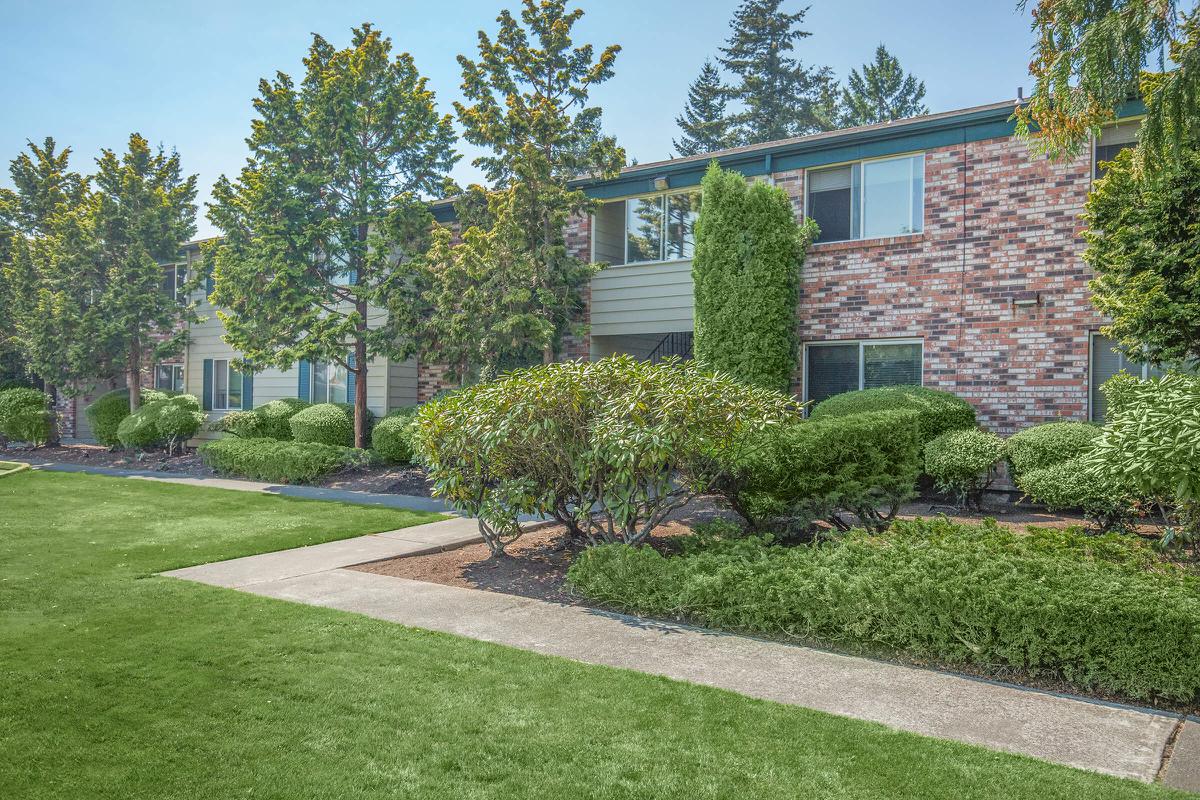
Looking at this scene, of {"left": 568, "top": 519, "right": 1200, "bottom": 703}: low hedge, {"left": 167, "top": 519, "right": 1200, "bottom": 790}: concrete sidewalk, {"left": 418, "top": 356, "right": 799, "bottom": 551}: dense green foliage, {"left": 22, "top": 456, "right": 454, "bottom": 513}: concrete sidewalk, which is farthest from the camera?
{"left": 22, "top": 456, "right": 454, "bottom": 513}: concrete sidewalk

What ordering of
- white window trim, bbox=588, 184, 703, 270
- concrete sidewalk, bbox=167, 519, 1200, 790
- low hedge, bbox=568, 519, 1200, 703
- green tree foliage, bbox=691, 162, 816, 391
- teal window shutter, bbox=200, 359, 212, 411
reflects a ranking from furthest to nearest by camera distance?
teal window shutter, bbox=200, 359, 212, 411 → white window trim, bbox=588, 184, 703, 270 → green tree foliage, bbox=691, 162, 816, 391 → low hedge, bbox=568, 519, 1200, 703 → concrete sidewalk, bbox=167, 519, 1200, 790

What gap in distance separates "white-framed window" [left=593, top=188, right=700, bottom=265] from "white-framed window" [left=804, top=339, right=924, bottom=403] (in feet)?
10.3

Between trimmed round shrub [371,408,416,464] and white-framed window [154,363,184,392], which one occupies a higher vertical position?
white-framed window [154,363,184,392]

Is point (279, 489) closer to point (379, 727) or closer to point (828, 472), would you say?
point (828, 472)

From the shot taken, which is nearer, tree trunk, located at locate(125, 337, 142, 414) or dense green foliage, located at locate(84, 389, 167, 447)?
tree trunk, located at locate(125, 337, 142, 414)

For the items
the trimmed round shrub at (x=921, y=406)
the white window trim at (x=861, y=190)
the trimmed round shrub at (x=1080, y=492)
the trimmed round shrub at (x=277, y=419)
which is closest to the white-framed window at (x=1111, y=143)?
the white window trim at (x=861, y=190)

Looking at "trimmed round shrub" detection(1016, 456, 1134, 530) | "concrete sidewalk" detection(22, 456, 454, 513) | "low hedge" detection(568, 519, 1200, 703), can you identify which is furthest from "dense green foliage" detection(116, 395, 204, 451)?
"trimmed round shrub" detection(1016, 456, 1134, 530)

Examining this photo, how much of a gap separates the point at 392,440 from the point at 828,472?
30.2ft

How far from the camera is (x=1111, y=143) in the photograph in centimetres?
1072

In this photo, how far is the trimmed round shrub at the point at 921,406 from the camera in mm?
10352

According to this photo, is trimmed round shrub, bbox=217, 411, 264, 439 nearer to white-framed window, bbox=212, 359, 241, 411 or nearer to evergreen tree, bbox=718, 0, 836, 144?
white-framed window, bbox=212, 359, 241, 411

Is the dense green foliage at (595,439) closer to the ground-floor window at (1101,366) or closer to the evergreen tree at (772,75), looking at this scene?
the ground-floor window at (1101,366)

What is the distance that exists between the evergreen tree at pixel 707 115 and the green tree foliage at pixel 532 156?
22899mm

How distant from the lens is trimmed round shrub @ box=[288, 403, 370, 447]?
15941 mm
